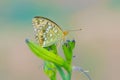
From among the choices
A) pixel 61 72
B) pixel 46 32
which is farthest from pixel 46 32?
pixel 61 72

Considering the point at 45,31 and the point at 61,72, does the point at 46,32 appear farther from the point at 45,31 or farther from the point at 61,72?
the point at 61,72

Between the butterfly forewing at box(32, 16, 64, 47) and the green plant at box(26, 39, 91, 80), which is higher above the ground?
the butterfly forewing at box(32, 16, 64, 47)

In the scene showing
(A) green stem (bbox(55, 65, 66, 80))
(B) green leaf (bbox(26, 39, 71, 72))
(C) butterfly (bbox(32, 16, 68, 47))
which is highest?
(C) butterfly (bbox(32, 16, 68, 47))

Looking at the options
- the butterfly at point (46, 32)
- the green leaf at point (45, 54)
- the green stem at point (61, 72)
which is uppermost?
the butterfly at point (46, 32)

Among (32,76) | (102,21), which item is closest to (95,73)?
(32,76)

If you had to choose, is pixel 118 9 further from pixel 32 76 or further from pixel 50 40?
pixel 50 40

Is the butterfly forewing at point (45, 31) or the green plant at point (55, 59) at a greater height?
A: the butterfly forewing at point (45, 31)
